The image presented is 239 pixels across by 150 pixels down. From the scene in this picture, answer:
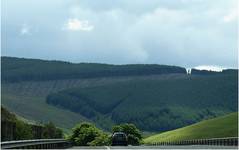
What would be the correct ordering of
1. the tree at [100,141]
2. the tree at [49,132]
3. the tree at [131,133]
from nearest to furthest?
1. the tree at [49,132]
2. the tree at [100,141]
3. the tree at [131,133]

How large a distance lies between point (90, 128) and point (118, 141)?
6402 cm

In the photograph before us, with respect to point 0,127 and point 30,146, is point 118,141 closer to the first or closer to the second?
point 30,146

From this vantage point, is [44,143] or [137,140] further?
[137,140]

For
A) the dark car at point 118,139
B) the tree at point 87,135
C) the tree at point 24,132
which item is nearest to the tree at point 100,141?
the tree at point 87,135

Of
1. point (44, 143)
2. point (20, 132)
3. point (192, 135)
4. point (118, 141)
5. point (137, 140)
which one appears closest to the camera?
point (44, 143)

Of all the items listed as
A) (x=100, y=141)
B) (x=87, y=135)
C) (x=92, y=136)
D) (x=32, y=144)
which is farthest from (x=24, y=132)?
(x=92, y=136)

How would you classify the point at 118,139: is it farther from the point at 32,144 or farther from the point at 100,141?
the point at 100,141

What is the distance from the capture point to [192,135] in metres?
180

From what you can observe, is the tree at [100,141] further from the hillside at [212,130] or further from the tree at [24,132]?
the hillside at [212,130]

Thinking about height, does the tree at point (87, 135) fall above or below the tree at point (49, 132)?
below

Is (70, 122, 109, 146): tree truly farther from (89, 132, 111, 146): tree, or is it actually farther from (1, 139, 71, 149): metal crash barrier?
(1, 139, 71, 149): metal crash barrier

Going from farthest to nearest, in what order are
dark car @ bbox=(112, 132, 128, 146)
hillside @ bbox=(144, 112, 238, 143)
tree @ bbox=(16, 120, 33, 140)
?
hillside @ bbox=(144, 112, 238, 143) → dark car @ bbox=(112, 132, 128, 146) → tree @ bbox=(16, 120, 33, 140)

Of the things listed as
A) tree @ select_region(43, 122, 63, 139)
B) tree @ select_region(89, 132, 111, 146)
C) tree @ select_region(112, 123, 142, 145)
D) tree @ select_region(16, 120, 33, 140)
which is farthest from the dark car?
tree @ select_region(112, 123, 142, 145)

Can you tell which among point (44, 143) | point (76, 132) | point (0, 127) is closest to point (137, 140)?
point (76, 132)
